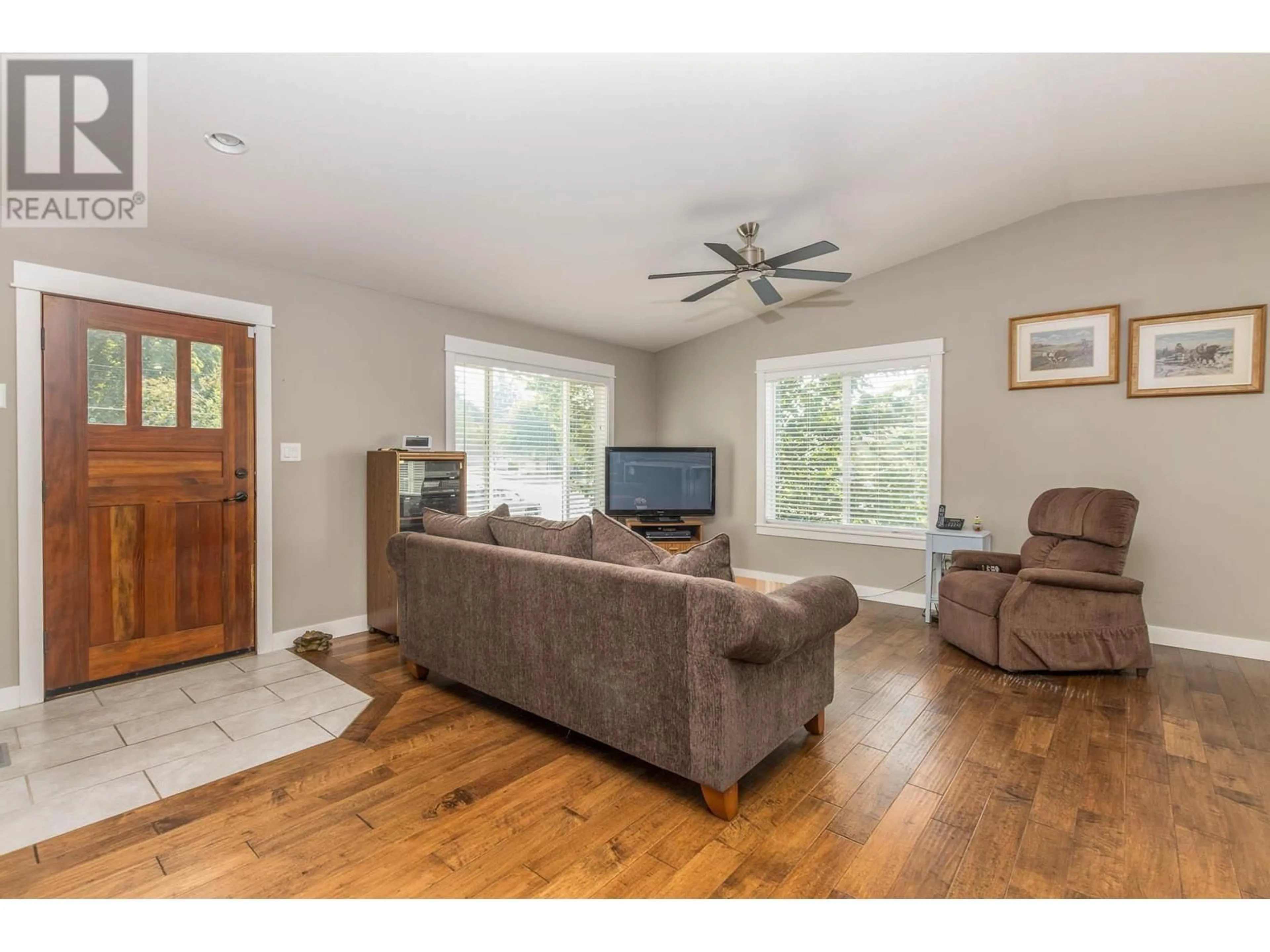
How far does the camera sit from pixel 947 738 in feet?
8.10

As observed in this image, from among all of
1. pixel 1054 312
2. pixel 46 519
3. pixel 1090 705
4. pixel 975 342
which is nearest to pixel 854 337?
pixel 975 342

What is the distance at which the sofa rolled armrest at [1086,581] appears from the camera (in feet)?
10.4

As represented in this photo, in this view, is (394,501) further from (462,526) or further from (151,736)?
(151,736)

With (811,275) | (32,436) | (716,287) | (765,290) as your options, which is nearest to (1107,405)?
(811,275)

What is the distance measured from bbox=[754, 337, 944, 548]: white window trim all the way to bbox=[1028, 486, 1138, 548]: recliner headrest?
819 mm

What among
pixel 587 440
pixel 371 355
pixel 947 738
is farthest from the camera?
pixel 587 440

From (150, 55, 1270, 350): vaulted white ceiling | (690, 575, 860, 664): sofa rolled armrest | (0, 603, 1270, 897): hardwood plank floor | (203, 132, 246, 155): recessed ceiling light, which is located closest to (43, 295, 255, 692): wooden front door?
(150, 55, 1270, 350): vaulted white ceiling

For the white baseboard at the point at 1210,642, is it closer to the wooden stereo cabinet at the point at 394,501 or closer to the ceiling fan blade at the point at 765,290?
the ceiling fan blade at the point at 765,290

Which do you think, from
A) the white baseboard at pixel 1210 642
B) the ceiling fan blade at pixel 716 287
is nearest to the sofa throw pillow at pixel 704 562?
the white baseboard at pixel 1210 642

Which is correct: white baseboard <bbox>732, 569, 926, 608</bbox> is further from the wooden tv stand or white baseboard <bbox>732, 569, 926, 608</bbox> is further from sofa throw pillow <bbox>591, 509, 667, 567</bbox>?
sofa throw pillow <bbox>591, 509, 667, 567</bbox>

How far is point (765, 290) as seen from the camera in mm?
3602
